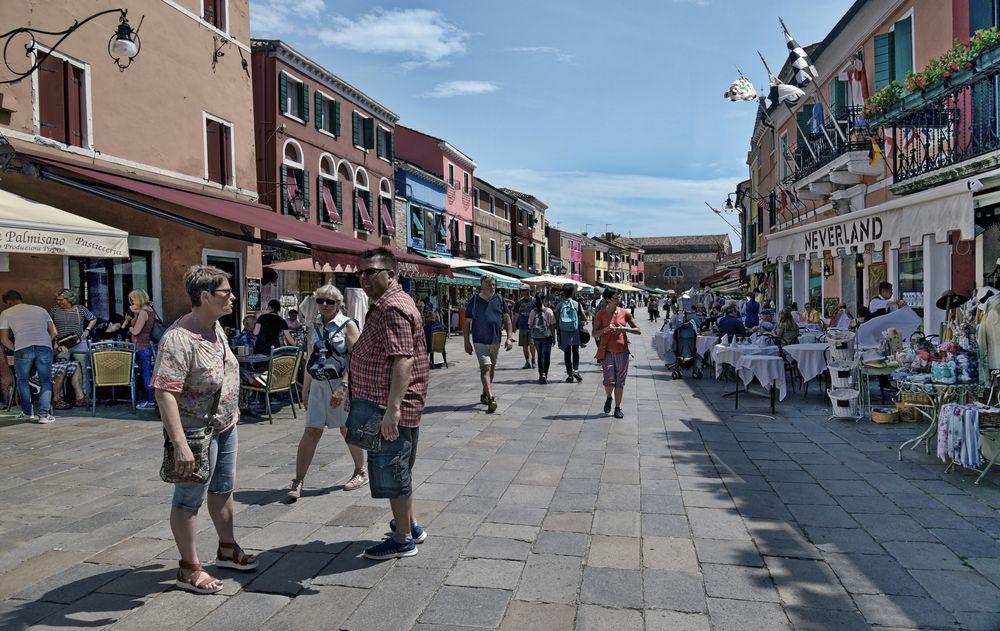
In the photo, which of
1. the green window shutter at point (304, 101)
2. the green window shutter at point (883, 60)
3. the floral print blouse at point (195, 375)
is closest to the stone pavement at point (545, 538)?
the floral print blouse at point (195, 375)

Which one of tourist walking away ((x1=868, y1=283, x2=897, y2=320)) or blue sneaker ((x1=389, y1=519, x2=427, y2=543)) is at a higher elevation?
tourist walking away ((x1=868, y1=283, x2=897, y2=320))

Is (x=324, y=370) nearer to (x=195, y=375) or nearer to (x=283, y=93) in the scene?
(x=195, y=375)

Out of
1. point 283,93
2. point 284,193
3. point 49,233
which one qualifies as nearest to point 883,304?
point 49,233

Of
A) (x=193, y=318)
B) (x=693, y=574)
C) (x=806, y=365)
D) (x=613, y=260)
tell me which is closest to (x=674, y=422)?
(x=806, y=365)

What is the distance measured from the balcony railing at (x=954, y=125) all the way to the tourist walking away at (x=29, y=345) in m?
10.9

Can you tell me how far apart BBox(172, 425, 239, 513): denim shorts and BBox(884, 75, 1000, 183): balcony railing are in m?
8.41

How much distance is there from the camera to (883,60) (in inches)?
513

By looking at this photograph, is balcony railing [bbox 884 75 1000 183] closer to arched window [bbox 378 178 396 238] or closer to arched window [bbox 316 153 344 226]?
arched window [bbox 316 153 344 226]

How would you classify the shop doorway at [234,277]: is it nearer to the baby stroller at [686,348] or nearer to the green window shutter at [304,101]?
the green window shutter at [304,101]

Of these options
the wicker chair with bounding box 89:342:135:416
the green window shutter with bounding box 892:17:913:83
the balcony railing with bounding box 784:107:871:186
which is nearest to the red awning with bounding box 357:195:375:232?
the balcony railing with bounding box 784:107:871:186

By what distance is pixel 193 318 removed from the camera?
314 cm

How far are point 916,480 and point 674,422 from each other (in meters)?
2.89

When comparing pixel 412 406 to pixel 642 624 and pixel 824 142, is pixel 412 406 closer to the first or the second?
pixel 642 624

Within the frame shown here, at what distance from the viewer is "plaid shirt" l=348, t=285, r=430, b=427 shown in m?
3.42
